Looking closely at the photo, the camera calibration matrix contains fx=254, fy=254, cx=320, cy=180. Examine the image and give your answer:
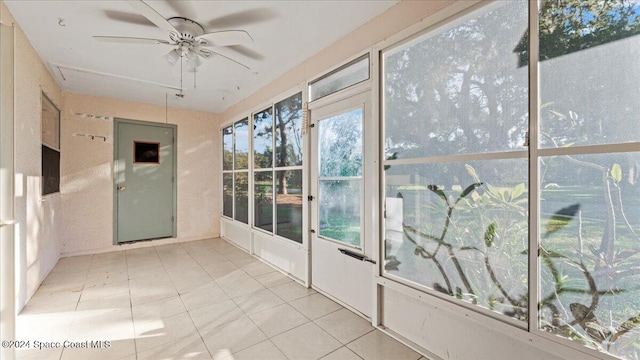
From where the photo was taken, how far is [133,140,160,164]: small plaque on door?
490 cm

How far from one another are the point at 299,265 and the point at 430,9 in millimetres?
2969

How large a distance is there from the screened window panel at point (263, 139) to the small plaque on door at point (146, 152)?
225cm

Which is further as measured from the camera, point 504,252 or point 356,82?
point 356,82

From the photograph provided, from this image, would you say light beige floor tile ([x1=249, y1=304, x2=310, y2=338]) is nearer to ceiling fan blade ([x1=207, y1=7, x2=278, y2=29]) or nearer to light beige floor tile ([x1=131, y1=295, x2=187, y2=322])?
light beige floor tile ([x1=131, y1=295, x2=187, y2=322])

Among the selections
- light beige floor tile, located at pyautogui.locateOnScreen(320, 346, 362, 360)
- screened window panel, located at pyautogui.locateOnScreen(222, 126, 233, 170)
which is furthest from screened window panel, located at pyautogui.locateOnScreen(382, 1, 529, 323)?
screened window panel, located at pyautogui.locateOnScreen(222, 126, 233, 170)

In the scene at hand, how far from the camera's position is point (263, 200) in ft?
13.7

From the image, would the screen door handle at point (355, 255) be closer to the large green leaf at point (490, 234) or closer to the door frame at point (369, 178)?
the door frame at point (369, 178)

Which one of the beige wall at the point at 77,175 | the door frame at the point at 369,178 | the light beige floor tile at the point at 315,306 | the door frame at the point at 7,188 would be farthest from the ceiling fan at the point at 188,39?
the light beige floor tile at the point at 315,306

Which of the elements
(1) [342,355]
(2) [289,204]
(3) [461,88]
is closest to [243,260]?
(2) [289,204]

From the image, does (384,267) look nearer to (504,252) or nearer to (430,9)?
(504,252)

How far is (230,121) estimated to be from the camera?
521 centimetres

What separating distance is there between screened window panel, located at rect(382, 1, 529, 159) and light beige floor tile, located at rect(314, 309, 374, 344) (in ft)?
5.12

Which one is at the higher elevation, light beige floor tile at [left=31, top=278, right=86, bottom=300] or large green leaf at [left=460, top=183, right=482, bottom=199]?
large green leaf at [left=460, top=183, right=482, bottom=199]

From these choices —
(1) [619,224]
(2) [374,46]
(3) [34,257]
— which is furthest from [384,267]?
(3) [34,257]
